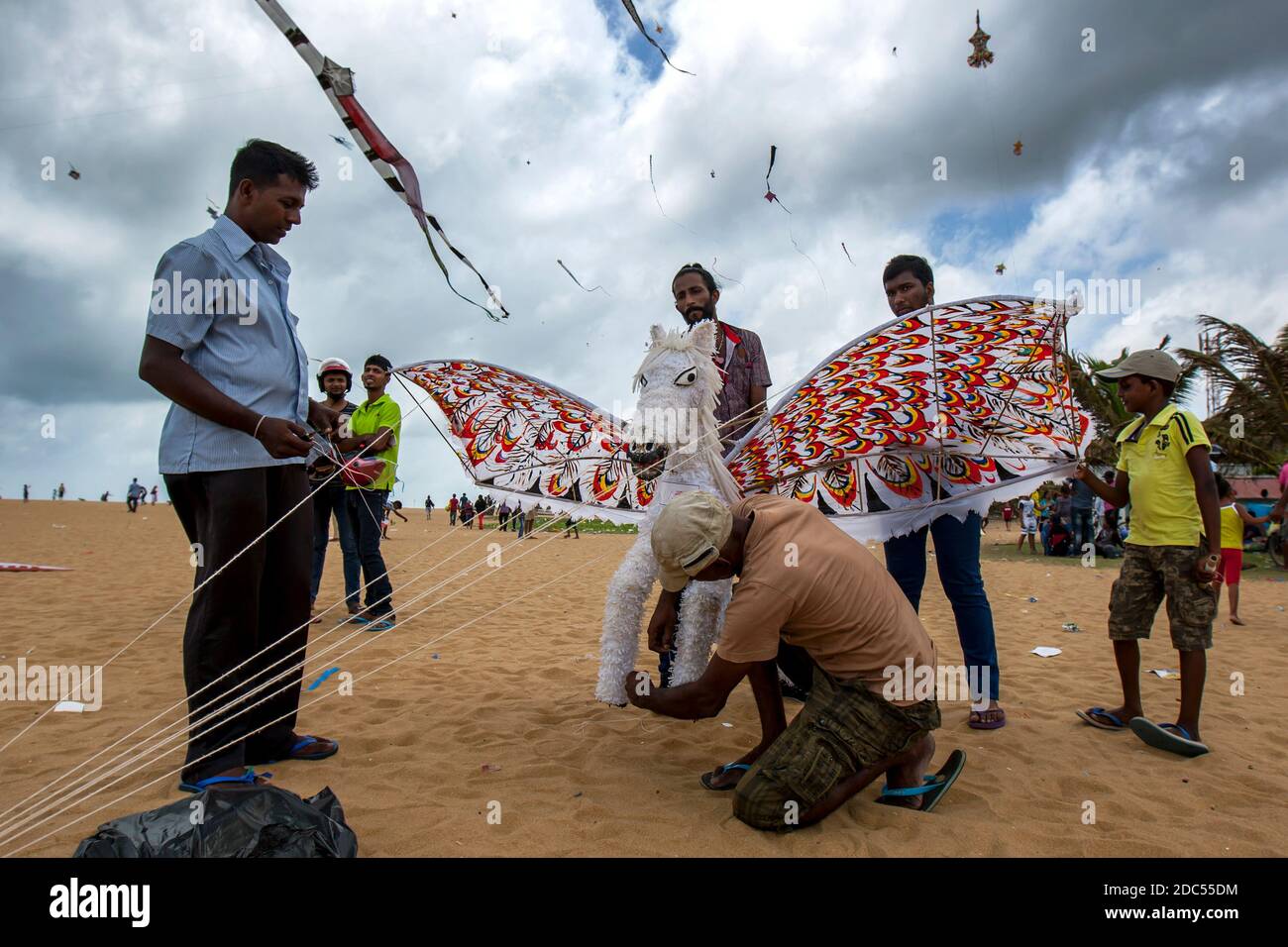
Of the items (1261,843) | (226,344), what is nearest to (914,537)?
(1261,843)

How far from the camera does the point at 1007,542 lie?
20.0m

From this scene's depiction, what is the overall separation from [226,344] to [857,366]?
8.52 feet

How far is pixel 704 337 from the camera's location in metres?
3.51

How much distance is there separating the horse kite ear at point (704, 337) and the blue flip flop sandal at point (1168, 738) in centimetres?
270

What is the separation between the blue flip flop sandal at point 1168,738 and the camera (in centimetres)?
329

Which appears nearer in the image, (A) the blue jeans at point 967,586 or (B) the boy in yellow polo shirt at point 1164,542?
(B) the boy in yellow polo shirt at point 1164,542

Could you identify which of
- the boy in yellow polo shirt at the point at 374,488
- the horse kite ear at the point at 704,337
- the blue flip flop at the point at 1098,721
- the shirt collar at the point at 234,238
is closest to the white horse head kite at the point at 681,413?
the horse kite ear at the point at 704,337

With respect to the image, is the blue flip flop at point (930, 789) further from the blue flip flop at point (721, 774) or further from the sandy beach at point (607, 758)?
the blue flip flop at point (721, 774)

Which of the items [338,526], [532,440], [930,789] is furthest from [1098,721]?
[338,526]

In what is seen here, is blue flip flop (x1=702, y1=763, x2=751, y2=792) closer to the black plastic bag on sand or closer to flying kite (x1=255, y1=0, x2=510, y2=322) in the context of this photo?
the black plastic bag on sand

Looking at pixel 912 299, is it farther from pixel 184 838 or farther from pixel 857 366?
pixel 184 838

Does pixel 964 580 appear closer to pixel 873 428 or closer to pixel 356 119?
pixel 873 428

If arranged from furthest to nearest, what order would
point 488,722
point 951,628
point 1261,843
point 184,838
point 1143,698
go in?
point 951,628 → point 1143,698 → point 488,722 → point 1261,843 → point 184,838
